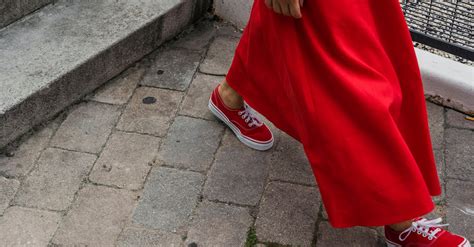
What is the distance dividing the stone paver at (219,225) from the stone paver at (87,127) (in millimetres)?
572

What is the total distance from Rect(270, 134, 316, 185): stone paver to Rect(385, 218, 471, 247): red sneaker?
0.45 meters

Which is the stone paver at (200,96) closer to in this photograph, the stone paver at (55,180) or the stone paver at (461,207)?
the stone paver at (55,180)

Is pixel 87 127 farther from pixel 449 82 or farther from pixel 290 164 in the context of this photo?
pixel 449 82

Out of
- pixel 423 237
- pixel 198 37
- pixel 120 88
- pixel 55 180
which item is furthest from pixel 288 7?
pixel 198 37

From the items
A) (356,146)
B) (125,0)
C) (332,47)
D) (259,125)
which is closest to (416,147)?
(356,146)

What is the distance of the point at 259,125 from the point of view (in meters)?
3.24

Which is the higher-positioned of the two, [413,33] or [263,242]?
[413,33]

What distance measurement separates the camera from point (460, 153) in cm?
327

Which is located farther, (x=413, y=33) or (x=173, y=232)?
(x=413, y=33)

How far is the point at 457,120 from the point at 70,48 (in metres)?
1.78

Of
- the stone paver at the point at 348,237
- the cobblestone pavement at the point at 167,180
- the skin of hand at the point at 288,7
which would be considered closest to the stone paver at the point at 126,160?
the cobblestone pavement at the point at 167,180

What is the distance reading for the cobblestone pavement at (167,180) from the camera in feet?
9.28

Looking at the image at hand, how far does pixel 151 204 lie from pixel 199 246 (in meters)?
0.28

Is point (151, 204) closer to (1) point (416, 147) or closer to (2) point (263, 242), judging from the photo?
(2) point (263, 242)
